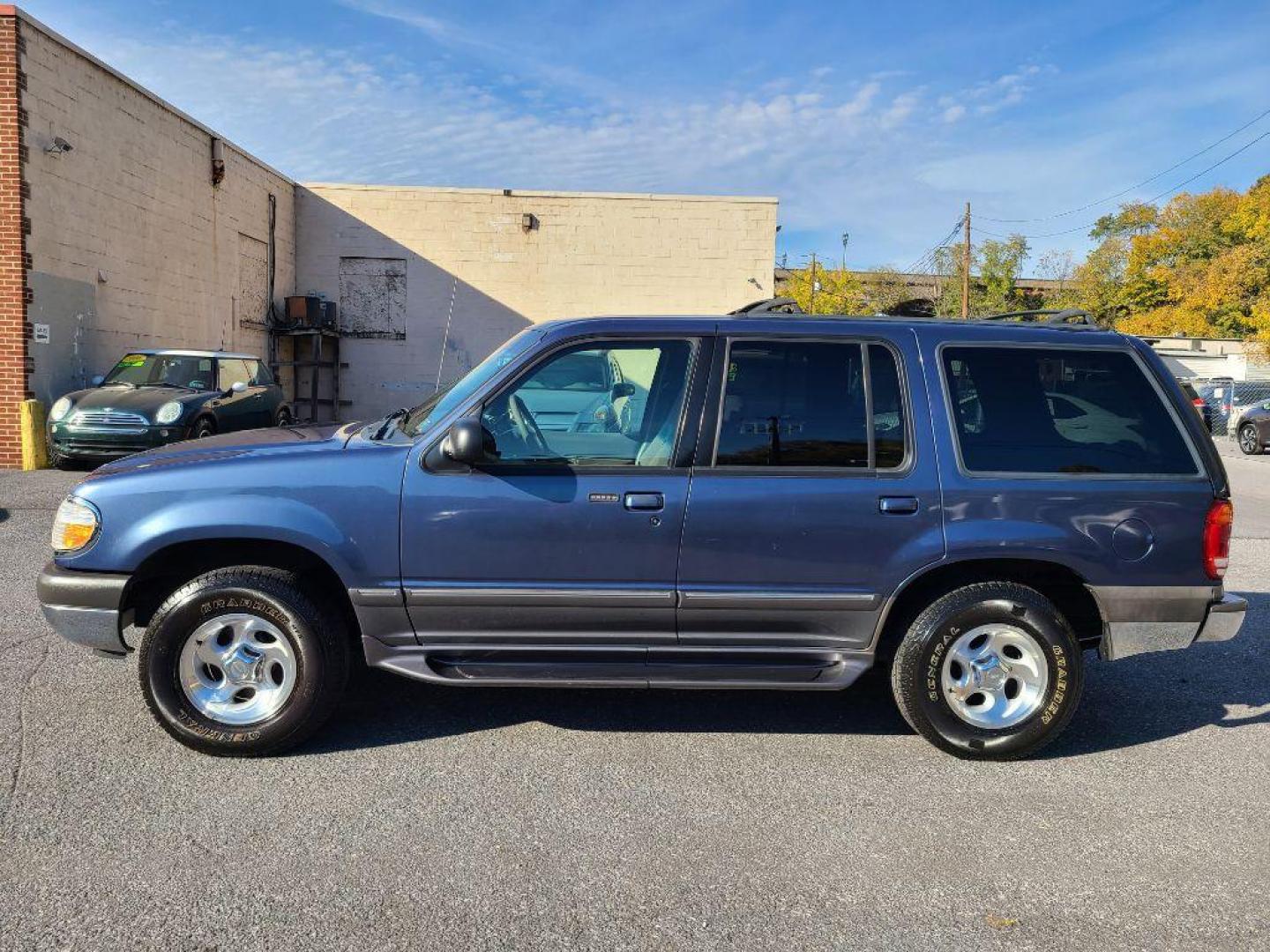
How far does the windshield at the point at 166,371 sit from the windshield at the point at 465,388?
960 centimetres

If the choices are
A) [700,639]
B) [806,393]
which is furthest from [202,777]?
[806,393]

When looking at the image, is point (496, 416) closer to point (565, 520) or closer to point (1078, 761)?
point (565, 520)

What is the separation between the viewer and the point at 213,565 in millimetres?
3842

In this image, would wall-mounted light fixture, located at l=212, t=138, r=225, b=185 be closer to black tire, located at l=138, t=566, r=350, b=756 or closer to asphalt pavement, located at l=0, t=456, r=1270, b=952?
asphalt pavement, located at l=0, t=456, r=1270, b=952

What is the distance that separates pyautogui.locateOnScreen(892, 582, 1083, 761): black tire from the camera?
3.79 meters

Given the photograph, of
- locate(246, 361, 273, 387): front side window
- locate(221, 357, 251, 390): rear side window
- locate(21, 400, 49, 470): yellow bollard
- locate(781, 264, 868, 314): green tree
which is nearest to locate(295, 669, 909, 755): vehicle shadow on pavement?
locate(221, 357, 251, 390): rear side window

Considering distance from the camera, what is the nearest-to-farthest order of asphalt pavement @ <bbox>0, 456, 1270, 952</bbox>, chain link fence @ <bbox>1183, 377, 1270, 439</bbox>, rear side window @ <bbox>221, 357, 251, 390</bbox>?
asphalt pavement @ <bbox>0, 456, 1270, 952</bbox>
rear side window @ <bbox>221, 357, 251, 390</bbox>
chain link fence @ <bbox>1183, 377, 1270, 439</bbox>

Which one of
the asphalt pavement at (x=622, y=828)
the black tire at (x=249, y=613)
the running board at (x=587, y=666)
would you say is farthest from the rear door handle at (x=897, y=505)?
the black tire at (x=249, y=613)

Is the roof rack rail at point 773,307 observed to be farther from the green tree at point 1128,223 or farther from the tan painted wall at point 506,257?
the green tree at point 1128,223

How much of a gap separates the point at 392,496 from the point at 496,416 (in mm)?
528

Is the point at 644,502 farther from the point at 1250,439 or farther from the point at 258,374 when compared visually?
the point at 1250,439

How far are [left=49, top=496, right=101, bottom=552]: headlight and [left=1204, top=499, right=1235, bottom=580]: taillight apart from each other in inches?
177

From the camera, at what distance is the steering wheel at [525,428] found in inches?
148

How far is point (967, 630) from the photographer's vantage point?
3816 mm
